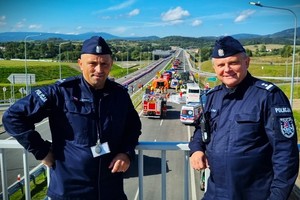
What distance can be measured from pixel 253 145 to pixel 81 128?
4.58ft

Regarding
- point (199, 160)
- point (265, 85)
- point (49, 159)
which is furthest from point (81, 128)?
point (265, 85)

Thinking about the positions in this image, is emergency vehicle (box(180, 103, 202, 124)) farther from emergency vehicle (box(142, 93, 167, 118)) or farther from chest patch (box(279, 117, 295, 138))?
chest patch (box(279, 117, 295, 138))

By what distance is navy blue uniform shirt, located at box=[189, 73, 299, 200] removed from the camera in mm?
2502

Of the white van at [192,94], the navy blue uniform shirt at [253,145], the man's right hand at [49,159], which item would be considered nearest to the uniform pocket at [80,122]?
the man's right hand at [49,159]

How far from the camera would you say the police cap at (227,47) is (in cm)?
276

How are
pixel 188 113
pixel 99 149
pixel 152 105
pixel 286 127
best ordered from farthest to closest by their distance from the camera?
1. pixel 152 105
2. pixel 188 113
3. pixel 99 149
4. pixel 286 127

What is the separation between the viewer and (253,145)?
8.59 feet

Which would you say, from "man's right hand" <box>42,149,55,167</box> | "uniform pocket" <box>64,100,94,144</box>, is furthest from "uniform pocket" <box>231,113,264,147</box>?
"man's right hand" <box>42,149,55,167</box>

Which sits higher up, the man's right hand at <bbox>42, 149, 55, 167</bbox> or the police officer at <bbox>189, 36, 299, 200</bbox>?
the police officer at <bbox>189, 36, 299, 200</bbox>

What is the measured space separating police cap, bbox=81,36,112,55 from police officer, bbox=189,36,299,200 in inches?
36.7

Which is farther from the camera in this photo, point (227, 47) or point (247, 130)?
point (227, 47)

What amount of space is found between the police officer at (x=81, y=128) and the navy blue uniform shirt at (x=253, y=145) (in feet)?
2.89

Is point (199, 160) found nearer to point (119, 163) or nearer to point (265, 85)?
point (119, 163)

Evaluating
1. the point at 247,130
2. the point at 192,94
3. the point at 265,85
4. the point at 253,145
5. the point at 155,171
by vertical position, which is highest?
the point at 265,85
